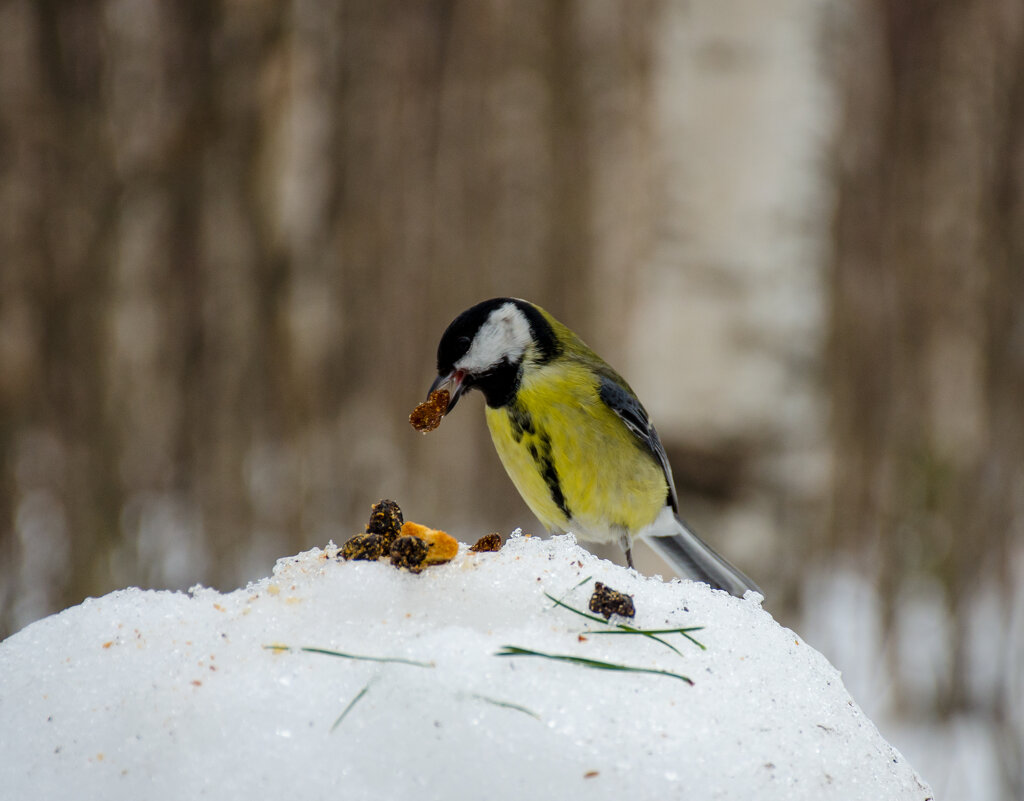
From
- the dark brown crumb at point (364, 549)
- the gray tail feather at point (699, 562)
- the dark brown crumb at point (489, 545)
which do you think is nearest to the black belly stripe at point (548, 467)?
the gray tail feather at point (699, 562)

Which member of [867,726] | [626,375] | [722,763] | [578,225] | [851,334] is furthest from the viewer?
[851,334]

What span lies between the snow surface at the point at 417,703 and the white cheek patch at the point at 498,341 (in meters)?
0.59

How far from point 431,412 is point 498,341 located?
0.21 meters

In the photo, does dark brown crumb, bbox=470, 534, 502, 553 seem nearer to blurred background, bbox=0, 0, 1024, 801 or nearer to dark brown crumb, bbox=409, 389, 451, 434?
dark brown crumb, bbox=409, 389, 451, 434

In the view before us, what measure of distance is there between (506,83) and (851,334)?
1.23 m

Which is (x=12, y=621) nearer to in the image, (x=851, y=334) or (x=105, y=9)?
(x=105, y=9)

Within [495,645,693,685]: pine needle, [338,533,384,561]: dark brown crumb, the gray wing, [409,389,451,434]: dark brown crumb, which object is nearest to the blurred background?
the gray wing

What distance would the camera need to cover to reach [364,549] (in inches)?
32.2

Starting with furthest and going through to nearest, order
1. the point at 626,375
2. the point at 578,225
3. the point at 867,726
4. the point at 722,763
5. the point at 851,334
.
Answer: the point at 851,334 < the point at 578,225 < the point at 626,375 < the point at 867,726 < the point at 722,763

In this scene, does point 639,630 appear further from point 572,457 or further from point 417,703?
point 572,457

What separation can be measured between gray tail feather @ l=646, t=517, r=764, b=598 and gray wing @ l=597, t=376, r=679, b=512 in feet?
0.30

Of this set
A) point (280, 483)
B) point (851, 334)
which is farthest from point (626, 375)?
point (280, 483)

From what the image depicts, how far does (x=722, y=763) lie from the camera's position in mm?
604

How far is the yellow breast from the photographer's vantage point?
1299mm
